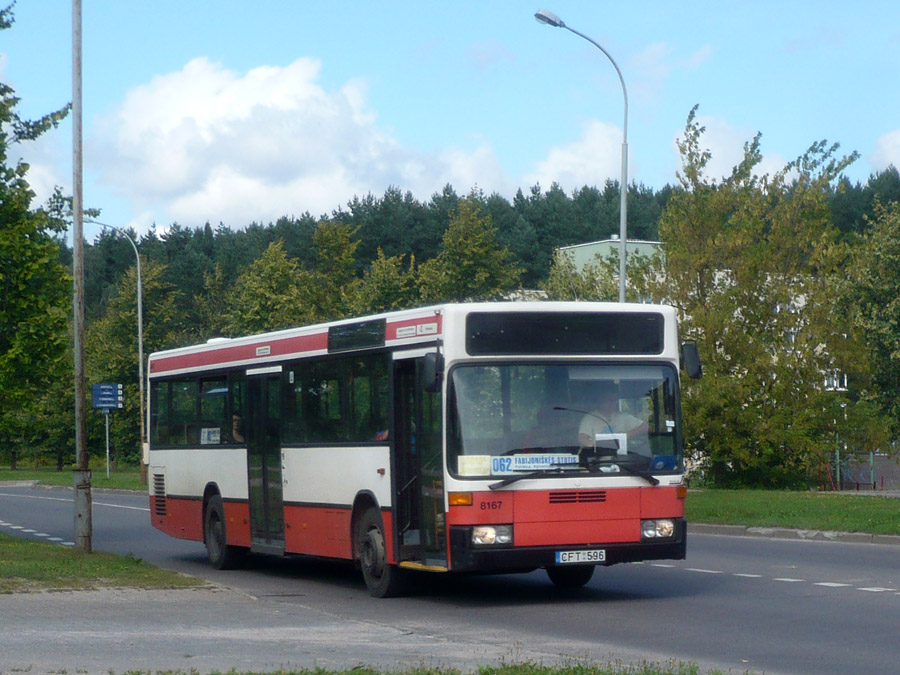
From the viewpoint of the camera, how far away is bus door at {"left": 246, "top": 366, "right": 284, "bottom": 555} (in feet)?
55.0

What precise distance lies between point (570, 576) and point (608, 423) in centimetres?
241

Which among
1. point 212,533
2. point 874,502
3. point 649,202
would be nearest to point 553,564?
point 212,533

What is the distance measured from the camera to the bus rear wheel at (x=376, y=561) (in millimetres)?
14078

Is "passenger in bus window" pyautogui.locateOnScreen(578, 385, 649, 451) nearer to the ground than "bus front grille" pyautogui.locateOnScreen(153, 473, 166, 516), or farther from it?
farther from it

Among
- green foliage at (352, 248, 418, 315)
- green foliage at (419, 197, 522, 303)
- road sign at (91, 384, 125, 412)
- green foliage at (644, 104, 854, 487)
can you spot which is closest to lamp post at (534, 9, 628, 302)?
green foliage at (644, 104, 854, 487)

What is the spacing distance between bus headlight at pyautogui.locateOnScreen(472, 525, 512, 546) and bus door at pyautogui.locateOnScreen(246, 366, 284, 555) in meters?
4.43

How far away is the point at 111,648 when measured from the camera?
397 inches

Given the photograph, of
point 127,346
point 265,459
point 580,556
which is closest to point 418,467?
point 580,556

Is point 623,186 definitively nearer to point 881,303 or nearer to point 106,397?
point 881,303

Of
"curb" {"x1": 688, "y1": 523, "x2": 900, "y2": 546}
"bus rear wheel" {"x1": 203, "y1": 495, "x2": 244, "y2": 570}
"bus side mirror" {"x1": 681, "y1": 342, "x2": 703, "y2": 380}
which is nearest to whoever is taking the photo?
"bus side mirror" {"x1": 681, "y1": 342, "x2": 703, "y2": 380}

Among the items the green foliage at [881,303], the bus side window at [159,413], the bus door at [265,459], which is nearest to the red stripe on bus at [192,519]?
the bus door at [265,459]

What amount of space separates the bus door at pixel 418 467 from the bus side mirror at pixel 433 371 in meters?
0.20

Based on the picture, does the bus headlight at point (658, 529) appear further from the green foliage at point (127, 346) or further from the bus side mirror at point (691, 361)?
the green foliage at point (127, 346)

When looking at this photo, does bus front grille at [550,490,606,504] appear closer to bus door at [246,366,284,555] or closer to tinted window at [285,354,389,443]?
tinted window at [285,354,389,443]
